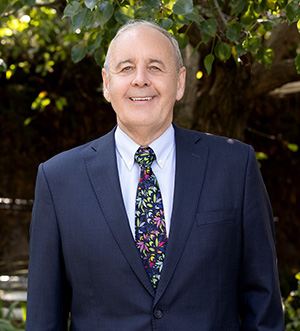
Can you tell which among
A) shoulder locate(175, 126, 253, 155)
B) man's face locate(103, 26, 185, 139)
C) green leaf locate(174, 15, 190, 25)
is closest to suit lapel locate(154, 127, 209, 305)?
shoulder locate(175, 126, 253, 155)

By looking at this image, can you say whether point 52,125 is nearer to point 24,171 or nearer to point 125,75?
point 24,171

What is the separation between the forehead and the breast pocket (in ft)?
1.81

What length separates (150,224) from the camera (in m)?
2.01

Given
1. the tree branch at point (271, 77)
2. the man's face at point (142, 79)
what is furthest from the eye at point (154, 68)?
the tree branch at point (271, 77)

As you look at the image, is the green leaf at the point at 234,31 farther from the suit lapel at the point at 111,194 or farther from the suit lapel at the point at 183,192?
the suit lapel at the point at 111,194

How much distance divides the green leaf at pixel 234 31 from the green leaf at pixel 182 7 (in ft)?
1.55

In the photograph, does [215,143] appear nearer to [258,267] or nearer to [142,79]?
[142,79]

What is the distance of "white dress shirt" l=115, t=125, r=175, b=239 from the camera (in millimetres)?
2066

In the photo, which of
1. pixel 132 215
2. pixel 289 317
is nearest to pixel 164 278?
pixel 132 215

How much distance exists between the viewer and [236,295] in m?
2.04

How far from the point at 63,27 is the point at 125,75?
3.65 meters

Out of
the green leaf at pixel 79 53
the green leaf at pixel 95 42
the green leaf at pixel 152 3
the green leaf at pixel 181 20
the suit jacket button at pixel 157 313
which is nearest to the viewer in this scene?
the suit jacket button at pixel 157 313

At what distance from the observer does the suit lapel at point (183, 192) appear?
1937 mm

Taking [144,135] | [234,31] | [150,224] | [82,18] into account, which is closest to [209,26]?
[234,31]
